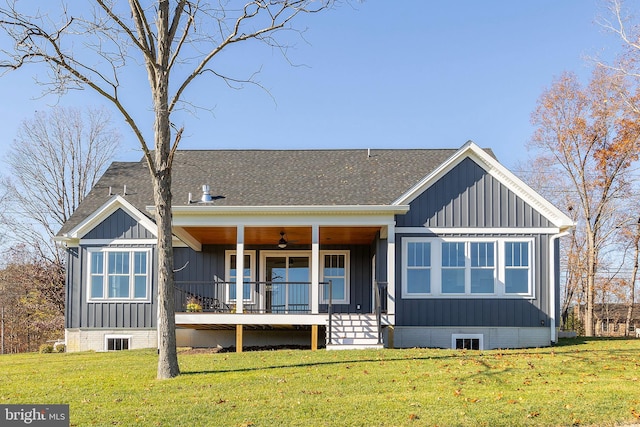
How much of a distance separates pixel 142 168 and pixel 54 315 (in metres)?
13.1

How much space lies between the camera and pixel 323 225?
1688 cm

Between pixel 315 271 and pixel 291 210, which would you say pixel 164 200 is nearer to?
pixel 291 210

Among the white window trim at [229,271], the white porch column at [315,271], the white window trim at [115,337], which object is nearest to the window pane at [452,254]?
the white porch column at [315,271]

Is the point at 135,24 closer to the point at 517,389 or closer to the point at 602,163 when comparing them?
the point at 517,389

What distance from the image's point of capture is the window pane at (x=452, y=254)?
17.4 metres

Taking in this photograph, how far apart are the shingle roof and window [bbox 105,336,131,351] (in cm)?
337

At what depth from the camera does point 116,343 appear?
746 inches

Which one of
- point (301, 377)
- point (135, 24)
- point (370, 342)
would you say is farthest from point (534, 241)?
point (135, 24)

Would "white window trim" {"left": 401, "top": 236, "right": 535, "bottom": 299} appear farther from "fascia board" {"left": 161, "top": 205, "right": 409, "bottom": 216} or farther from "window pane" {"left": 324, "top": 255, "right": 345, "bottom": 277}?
"window pane" {"left": 324, "top": 255, "right": 345, "bottom": 277}

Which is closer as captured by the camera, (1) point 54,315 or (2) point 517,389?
(2) point 517,389

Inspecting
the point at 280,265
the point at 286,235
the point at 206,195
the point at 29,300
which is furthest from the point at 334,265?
the point at 29,300

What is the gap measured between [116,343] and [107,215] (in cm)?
365

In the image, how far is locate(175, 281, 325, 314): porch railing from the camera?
19547 millimetres

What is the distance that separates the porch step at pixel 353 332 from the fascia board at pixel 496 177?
10.3 feet
